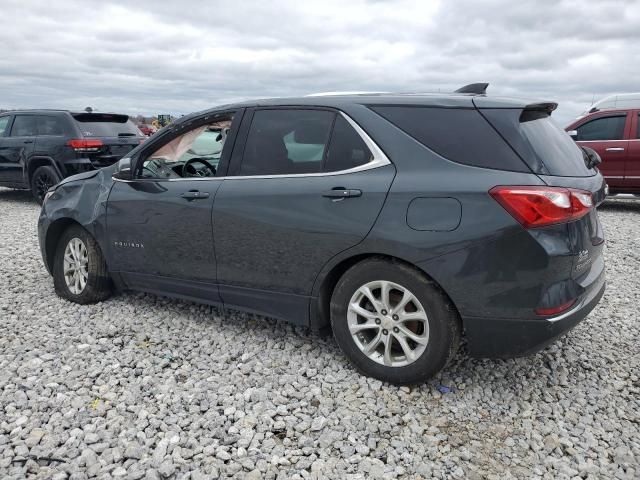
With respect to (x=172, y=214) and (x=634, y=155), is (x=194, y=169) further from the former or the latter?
(x=634, y=155)

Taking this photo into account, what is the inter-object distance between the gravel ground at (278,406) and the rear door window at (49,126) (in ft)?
20.7

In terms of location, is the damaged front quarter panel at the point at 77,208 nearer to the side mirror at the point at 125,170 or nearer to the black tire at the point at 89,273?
the black tire at the point at 89,273

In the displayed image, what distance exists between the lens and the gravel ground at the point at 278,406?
2.59 m

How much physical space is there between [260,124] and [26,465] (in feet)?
7.60

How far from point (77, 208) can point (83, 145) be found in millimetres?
5567

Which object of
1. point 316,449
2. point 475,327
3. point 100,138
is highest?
point 100,138

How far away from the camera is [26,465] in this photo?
2555 millimetres

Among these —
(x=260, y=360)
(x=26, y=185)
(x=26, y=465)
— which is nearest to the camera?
(x=26, y=465)

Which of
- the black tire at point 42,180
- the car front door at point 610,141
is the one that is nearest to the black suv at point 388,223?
the black tire at point 42,180

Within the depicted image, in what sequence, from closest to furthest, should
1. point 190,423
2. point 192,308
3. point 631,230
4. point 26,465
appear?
point 26,465 → point 190,423 → point 192,308 → point 631,230

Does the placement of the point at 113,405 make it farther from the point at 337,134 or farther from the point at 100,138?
the point at 100,138

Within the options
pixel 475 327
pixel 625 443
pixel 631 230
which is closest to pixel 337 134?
pixel 475 327

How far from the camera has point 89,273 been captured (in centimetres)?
454

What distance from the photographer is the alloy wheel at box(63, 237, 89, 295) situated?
462 cm
